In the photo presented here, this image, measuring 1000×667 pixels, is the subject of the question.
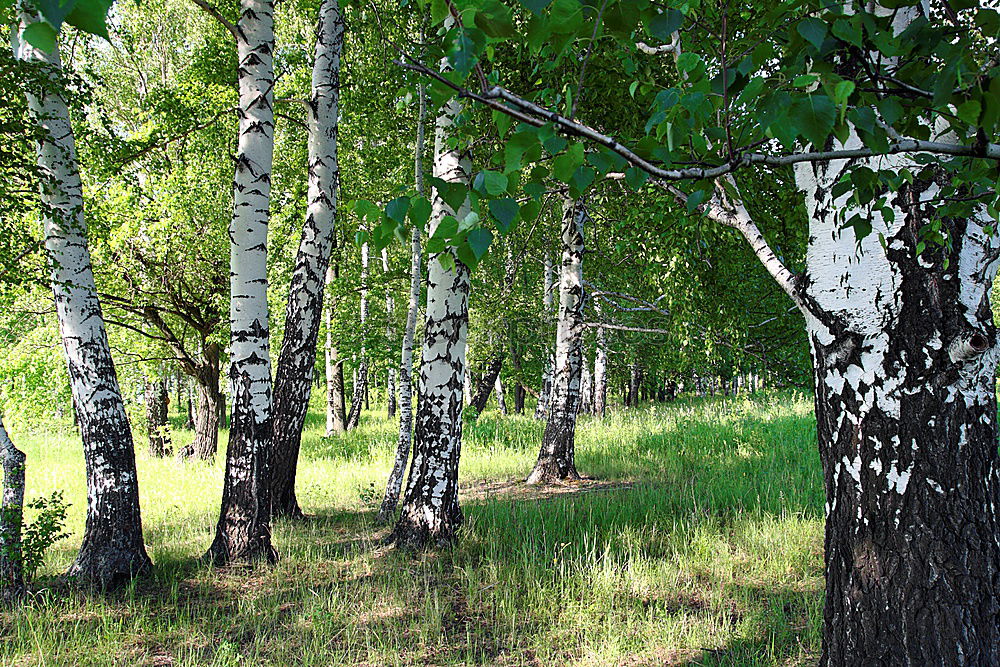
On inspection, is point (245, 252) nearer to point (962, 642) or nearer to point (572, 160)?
point (572, 160)

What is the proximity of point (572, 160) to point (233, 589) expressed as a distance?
489cm

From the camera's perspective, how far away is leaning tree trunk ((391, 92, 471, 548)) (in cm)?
564

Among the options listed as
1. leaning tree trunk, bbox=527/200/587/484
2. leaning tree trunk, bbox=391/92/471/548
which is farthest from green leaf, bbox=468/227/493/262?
leaning tree trunk, bbox=527/200/587/484

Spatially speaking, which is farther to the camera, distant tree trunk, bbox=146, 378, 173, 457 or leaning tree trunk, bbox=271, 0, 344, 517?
distant tree trunk, bbox=146, 378, 173, 457

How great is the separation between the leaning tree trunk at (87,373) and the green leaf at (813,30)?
17.6ft

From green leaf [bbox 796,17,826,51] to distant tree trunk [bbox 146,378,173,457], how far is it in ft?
52.3

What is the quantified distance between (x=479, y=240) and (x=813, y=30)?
2.77 feet

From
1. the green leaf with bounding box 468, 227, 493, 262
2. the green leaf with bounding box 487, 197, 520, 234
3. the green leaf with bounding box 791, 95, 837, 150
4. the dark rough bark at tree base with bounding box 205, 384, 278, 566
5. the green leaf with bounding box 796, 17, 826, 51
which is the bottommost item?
the dark rough bark at tree base with bounding box 205, 384, 278, 566

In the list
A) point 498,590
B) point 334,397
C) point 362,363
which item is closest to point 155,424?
point 334,397

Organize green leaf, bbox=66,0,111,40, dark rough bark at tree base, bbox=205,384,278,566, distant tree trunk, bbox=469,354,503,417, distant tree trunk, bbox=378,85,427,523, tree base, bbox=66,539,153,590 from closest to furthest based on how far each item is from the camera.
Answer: green leaf, bbox=66,0,111,40 → tree base, bbox=66,539,153,590 → dark rough bark at tree base, bbox=205,384,278,566 → distant tree trunk, bbox=378,85,427,523 → distant tree trunk, bbox=469,354,503,417

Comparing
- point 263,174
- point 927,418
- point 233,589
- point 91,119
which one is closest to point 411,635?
point 233,589

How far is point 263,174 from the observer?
5598 millimetres

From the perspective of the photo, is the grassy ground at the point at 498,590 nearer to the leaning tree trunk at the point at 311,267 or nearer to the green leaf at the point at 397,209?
the leaning tree trunk at the point at 311,267

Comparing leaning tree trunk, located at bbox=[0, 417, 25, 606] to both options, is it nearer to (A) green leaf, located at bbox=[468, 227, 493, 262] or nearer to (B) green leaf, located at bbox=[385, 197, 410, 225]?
(B) green leaf, located at bbox=[385, 197, 410, 225]
